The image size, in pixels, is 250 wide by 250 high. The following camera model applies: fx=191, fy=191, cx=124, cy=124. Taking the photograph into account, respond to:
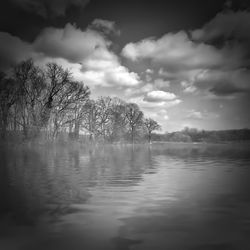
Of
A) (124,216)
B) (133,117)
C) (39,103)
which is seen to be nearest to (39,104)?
(39,103)

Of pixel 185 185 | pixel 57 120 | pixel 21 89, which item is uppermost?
pixel 21 89

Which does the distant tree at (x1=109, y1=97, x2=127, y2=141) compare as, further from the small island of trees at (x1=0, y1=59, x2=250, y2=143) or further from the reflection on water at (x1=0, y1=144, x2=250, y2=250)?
the reflection on water at (x1=0, y1=144, x2=250, y2=250)

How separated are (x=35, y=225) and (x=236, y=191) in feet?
14.7

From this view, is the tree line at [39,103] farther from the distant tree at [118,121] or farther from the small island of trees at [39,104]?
the distant tree at [118,121]

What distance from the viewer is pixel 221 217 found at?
10.2 ft

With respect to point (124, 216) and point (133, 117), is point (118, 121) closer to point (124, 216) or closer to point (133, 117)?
point (133, 117)

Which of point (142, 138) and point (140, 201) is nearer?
point (140, 201)

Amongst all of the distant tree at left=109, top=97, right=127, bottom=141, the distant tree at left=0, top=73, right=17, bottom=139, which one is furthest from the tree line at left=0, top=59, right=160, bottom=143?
the distant tree at left=109, top=97, right=127, bottom=141

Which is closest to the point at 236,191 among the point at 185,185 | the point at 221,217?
the point at 185,185

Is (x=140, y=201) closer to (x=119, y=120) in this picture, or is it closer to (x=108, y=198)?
(x=108, y=198)

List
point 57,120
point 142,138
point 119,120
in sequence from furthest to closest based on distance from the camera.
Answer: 1. point 142,138
2. point 119,120
3. point 57,120

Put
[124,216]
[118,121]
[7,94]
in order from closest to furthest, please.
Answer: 1. [124,216]
2. [7,94]
3. [118,121]

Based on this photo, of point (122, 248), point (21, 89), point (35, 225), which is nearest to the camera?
point (122, 248)

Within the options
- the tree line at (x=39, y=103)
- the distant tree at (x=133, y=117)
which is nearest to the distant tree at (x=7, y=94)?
the tree line at (x=39, y=103)
